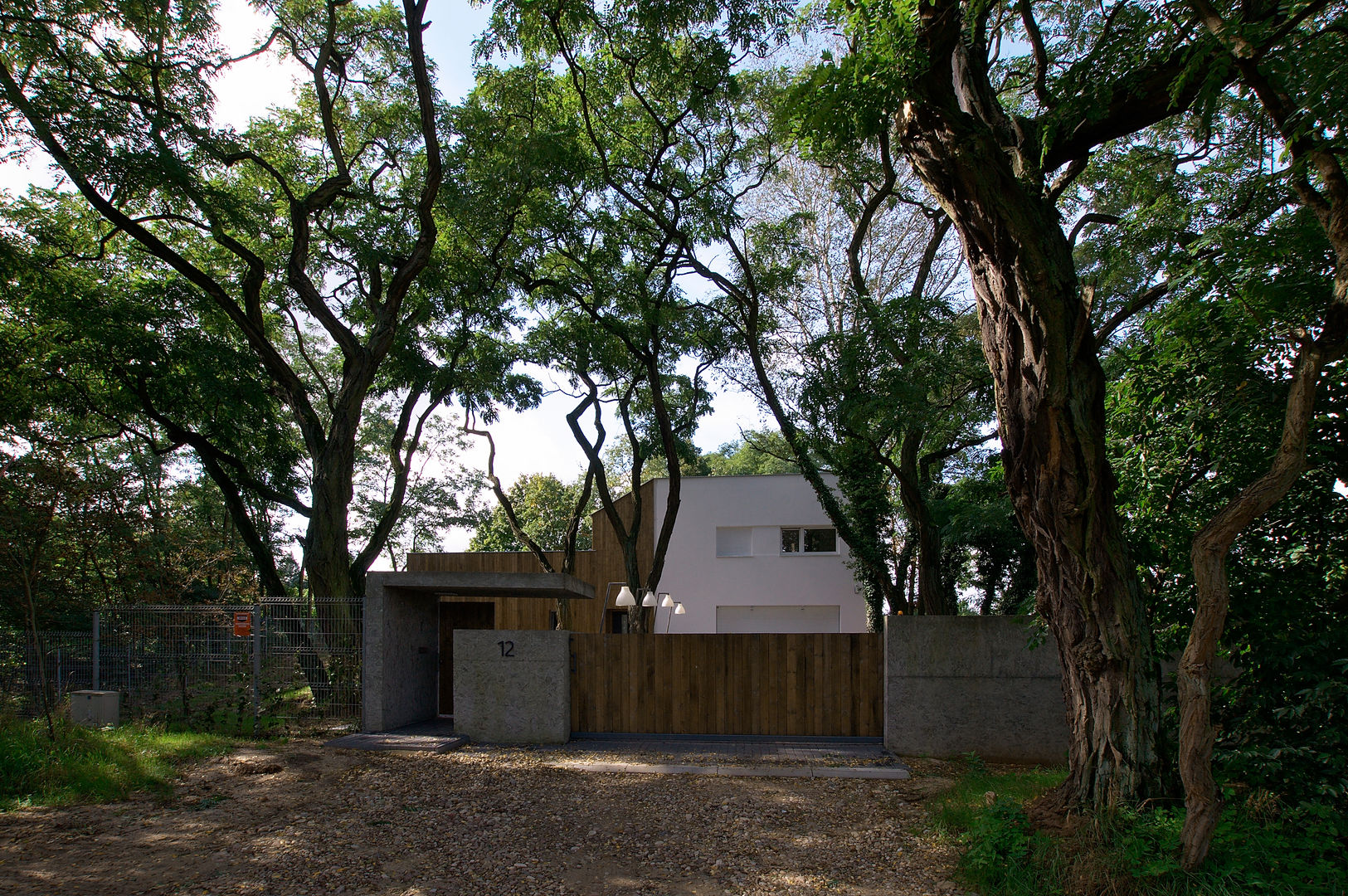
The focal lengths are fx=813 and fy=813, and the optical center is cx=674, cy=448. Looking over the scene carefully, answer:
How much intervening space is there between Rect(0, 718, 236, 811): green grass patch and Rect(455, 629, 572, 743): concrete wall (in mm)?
2790

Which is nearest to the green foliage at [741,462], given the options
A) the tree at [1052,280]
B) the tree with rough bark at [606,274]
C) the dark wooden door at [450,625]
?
the tree with rough bark at [606,274]

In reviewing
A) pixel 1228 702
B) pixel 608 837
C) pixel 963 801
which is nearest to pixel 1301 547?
pixel 1228 702

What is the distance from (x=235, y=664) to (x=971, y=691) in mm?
9453

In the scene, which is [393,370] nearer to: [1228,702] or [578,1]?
[578,1]

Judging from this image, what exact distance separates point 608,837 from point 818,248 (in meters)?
14.6

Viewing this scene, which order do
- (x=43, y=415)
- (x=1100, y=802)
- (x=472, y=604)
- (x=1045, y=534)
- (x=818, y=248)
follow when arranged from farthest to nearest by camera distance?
(x=818, y=248) < (x=43, y=415) < (x=472, y=604) < (x=1045, y=534) < (x=1100, y=802)

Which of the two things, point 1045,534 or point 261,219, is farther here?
point 261,219

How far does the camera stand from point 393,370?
16.5 metres

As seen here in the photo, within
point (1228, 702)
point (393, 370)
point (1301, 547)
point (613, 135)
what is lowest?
point (1228, 702)

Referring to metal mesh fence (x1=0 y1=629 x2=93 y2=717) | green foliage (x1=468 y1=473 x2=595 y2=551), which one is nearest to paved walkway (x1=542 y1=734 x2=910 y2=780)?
metal mesh fence (x1=0 y1=629 x2=93 y2=717)

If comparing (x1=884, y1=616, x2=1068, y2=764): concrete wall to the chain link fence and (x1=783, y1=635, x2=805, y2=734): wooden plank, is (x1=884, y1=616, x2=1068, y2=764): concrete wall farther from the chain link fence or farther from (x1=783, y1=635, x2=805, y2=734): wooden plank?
the chain link fence

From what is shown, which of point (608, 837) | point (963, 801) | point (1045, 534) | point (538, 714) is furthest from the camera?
point (538, 714)

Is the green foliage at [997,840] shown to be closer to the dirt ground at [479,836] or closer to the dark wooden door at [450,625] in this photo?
the dirt ground at [479,836]

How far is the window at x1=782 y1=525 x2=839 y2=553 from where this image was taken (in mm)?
23953
